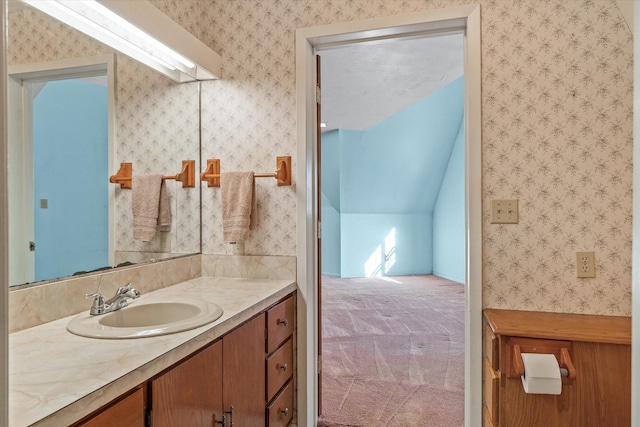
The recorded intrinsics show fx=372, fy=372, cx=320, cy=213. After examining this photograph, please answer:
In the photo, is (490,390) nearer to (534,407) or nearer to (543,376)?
(534,407)

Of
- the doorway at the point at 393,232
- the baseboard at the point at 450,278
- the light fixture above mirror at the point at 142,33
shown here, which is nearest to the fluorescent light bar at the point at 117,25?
the light fixture above mirror at the point at 142,33

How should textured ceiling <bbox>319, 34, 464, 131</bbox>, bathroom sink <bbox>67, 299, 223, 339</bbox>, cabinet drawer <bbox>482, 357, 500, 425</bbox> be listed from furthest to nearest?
textured ceiling <bbox>319, 34, 464, 131</bbox> < cabinet drawer <bbox>482, 357, 500, 425</bbox> < bathroom sink <bbox>67, 299, 223, 339</bbox>

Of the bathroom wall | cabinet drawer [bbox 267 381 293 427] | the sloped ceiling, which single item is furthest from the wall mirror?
the sloped ceiling

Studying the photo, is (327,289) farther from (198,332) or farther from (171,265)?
(198,332)

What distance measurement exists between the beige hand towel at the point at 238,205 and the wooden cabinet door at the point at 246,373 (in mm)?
520

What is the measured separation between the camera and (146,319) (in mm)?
1439

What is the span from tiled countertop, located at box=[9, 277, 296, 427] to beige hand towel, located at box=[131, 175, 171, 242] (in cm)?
57

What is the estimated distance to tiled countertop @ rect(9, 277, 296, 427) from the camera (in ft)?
2.26

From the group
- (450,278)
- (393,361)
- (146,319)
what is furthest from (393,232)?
(146,319)

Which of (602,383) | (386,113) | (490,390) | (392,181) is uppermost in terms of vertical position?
(386,113)

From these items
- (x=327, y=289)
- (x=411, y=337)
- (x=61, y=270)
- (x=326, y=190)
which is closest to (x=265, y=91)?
(x=61, y=270)

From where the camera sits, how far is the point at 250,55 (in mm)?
2045

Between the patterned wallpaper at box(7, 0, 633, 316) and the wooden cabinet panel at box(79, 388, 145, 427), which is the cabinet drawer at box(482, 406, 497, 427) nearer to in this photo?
the patterned wallpaper at box(7, 0, 633, 316)

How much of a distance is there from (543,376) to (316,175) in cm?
138
